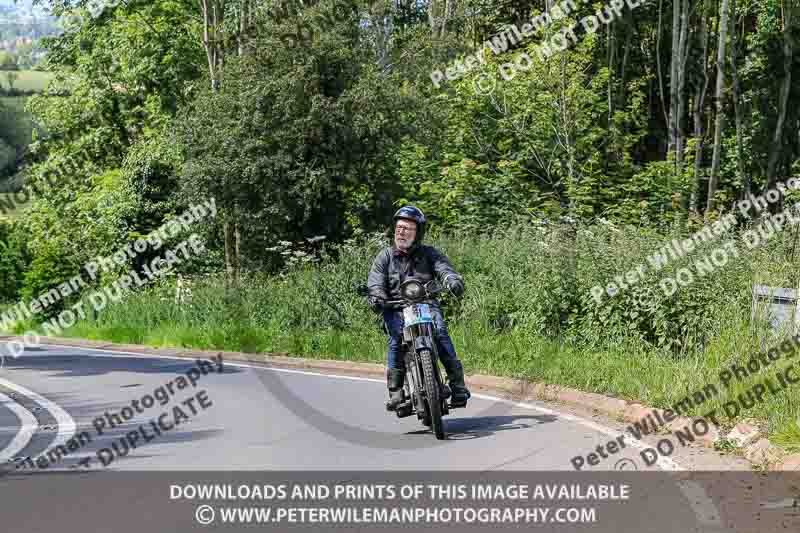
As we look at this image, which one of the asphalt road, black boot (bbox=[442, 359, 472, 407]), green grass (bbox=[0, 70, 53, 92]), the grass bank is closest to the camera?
the asphalt road

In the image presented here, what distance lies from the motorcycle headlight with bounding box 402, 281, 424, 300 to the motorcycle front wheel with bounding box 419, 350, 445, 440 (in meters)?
0.53

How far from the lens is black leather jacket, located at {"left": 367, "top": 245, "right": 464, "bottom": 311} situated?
9734mm

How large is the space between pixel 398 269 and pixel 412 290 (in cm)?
60

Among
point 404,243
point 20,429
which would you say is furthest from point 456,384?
point 20,429

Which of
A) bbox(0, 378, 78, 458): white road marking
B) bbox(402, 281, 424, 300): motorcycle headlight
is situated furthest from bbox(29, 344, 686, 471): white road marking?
bbox(0, 378, 78, 458): white road marking

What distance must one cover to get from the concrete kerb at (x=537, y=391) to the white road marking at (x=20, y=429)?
4.36 metres

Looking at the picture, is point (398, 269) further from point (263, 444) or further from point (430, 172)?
point (430, 172)

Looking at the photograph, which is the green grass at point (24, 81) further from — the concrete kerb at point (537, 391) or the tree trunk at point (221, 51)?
the concrete kerb at point (537, 391)

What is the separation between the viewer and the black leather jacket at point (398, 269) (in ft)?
31.9

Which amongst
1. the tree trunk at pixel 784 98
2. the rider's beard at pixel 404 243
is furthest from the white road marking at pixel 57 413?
the tree trunk at pixel 784 98

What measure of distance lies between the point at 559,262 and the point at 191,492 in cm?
881

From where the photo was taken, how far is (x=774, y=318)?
36.3 feet

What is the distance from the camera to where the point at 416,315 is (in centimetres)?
927

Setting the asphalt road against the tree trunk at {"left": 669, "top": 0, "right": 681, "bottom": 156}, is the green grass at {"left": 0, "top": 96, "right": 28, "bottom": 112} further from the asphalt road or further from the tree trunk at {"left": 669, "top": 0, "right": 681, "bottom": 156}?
the asphalt road
